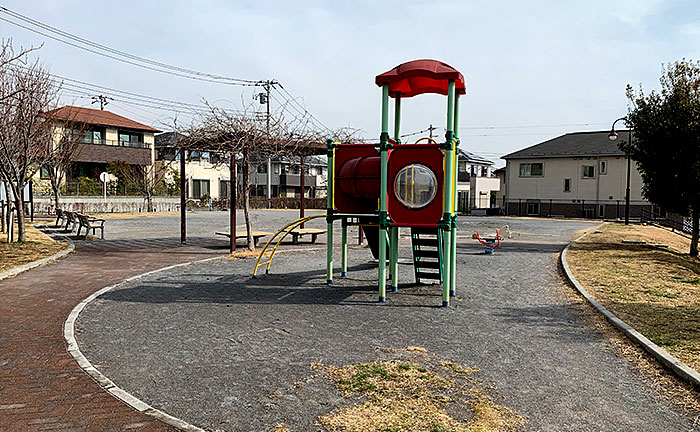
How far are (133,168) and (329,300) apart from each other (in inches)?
1538

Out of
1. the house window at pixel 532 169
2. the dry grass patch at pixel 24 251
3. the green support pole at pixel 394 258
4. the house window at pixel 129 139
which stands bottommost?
the dry grass patch at pixel 24 251

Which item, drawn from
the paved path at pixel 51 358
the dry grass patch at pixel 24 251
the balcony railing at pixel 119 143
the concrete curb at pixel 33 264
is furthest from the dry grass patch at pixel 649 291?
the balcony railing at pixel 119 143

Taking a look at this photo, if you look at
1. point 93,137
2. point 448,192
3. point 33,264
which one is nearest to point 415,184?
point 448,192

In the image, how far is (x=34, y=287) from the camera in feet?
30.9

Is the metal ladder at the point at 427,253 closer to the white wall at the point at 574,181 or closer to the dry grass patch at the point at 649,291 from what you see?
the dry grass patch at the point at 649,291

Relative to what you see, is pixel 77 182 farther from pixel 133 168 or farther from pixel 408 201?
pixel 408 201

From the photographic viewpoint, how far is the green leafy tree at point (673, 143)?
16.3 m

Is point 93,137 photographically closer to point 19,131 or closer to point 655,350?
point 19,131

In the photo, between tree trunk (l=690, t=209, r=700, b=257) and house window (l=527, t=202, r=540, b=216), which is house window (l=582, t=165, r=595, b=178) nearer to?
house window (l=527, t=202, r=540, b=216)

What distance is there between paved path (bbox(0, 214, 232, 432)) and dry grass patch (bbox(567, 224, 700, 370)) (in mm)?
5377

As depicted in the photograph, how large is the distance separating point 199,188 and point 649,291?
4986cm

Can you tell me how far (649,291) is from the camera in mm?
9289

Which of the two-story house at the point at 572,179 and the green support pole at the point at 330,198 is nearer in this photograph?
the green support pole at the point at 330,198

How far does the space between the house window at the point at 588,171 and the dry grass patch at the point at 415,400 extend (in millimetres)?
43146
